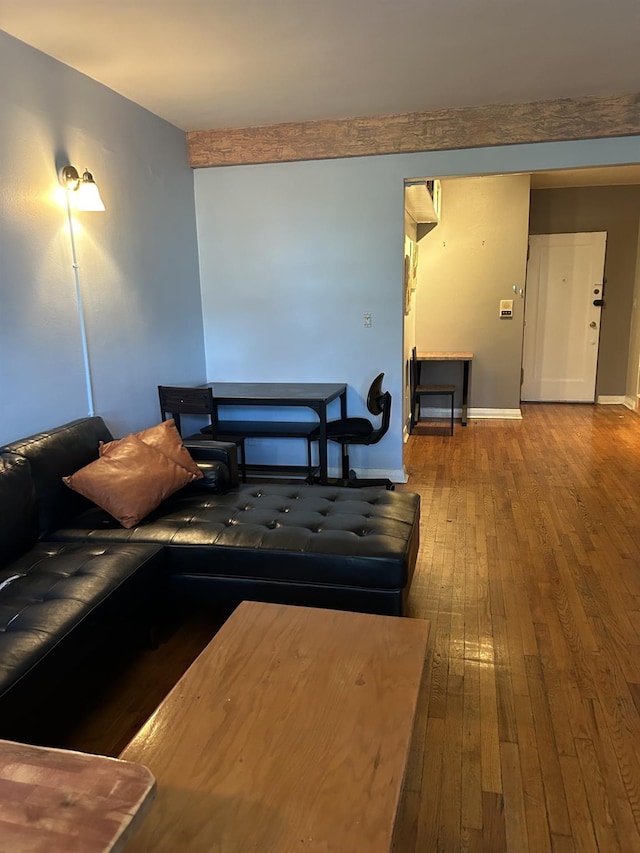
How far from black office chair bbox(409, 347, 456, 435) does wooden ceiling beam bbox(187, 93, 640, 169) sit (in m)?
2.58

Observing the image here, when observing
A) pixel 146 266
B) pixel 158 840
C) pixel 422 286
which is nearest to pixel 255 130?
pixel 146 266

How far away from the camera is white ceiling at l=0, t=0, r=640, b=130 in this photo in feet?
7.97

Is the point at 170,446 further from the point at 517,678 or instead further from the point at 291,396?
the point at 517,678

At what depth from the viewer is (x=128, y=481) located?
259cm

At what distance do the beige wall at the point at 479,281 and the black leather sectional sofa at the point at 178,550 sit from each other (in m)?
4.27

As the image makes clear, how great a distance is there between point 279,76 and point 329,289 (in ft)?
5.03

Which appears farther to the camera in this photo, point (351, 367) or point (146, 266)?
point (351, 367)

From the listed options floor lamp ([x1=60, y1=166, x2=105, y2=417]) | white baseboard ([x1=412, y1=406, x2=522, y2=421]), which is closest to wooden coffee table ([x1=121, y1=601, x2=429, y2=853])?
floor lamp ([x1=60, y1=166, x2=105, y2=417])

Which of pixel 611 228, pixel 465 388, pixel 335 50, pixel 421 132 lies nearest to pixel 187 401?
pixel 335 50

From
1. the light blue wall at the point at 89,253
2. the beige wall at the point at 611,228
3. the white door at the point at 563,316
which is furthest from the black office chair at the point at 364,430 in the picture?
the beige wall at the point at 611,228

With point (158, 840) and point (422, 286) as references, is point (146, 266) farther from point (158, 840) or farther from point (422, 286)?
point (422, 286)

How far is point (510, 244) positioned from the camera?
6.30 meters

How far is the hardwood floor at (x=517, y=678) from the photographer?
1588 mm

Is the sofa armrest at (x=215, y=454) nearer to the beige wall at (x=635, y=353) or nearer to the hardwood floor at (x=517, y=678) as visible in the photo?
the hardwood floor at (x=517, y=678)
